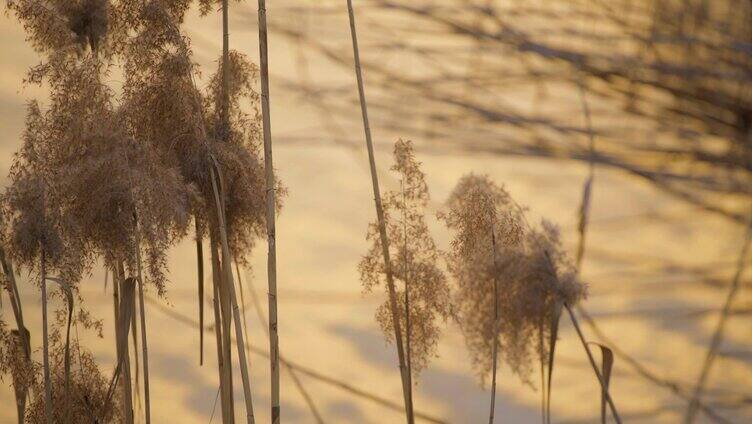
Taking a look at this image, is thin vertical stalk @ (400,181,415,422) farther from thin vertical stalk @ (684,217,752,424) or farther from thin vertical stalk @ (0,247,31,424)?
thin vertical stalk @ (0,247,31,424)

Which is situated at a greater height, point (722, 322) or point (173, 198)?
point (173, 198)

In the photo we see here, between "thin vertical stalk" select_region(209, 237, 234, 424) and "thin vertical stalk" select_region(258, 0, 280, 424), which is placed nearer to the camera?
"thin vertical stalk" select_region(258, 0, 280, 424)

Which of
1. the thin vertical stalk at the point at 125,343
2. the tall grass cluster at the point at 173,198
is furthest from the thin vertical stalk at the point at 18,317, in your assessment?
the thin vertical stalk at the point at 125,343

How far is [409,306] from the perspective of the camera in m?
1.07

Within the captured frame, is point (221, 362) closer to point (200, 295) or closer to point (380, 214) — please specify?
point (200, 295)

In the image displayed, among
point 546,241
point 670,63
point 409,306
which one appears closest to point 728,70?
point 670,63

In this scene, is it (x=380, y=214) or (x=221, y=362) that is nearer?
(x=380, y=214)

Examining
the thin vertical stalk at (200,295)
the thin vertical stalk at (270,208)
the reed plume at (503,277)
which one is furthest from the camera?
the thin vertical stalk at (200,295)

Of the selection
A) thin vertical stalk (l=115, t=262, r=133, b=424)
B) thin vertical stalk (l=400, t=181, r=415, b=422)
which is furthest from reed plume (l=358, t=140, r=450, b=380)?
thin vertical stalk (l=115, t=262, r=133, b=424)

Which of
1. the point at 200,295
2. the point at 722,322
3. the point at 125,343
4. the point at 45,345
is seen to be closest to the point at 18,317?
the point at 45,345

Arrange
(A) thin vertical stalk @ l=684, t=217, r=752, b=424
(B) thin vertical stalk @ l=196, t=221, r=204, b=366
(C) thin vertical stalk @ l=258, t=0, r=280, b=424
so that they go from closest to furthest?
(A) thin vertical stalk @ l=684, t=217, r=752, b=424
(C) thin vertical stalk @ l=258, t=0, r=280, b=424
(B) thin vertical stalk @ l=196, t=221, r=204, b=366

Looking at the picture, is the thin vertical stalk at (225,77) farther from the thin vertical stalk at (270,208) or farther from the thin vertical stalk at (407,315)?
the thin vertical stalk at (407,315)

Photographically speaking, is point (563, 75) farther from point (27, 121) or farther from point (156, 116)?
point (27, 121)

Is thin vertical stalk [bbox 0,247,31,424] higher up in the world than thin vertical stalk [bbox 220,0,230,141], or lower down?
lower down
